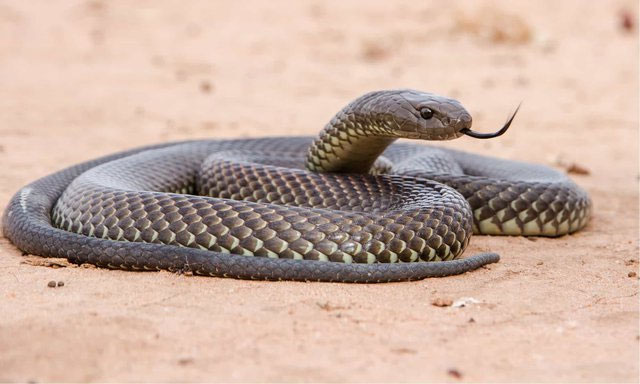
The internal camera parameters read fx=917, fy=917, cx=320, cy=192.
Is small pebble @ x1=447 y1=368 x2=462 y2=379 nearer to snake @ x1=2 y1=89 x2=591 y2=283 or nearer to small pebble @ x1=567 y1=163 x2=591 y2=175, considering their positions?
snake @ x1=2 y1=89 x2=591 y2=283

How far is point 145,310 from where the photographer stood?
4.72 m

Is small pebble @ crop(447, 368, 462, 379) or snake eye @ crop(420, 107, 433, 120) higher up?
snake eye @ crop(420, 107, 433, 120)

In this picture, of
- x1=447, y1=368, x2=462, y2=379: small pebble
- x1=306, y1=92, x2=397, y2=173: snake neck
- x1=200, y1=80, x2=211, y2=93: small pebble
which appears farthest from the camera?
x1=200, y1=80, x2=211, y2=93: small pebble

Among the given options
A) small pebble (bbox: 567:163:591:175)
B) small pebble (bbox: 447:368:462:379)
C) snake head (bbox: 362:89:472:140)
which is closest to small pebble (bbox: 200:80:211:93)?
small pebble (bbox: 567:163:591:175)

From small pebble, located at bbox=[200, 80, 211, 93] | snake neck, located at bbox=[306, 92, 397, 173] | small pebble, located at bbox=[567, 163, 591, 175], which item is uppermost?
snake neck, located at bbox=[306, 92, 397, 173]

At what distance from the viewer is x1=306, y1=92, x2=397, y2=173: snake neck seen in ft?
20.8

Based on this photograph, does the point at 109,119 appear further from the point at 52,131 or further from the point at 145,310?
the point at 145,310

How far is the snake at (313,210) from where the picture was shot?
5.50 m

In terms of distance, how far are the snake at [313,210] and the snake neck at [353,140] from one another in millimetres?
11

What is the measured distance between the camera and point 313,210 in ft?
18.7

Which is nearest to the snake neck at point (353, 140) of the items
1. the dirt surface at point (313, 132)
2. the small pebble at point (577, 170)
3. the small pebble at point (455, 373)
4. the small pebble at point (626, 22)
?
the dirt surface at point (313, 132)

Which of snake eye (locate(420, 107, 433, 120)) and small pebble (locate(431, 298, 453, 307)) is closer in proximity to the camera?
small pebble (locate(431, 298, 453, 307))

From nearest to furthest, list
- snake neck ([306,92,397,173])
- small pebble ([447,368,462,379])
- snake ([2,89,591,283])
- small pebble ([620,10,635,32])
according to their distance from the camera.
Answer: small pebble ([447,368,462,379]) → snake ([2,89,591,283]) → snake neck ([306,92,397,173]) → small pebble ([620,10,635,32])

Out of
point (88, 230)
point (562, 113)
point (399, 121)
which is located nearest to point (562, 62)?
point (562, 113)
